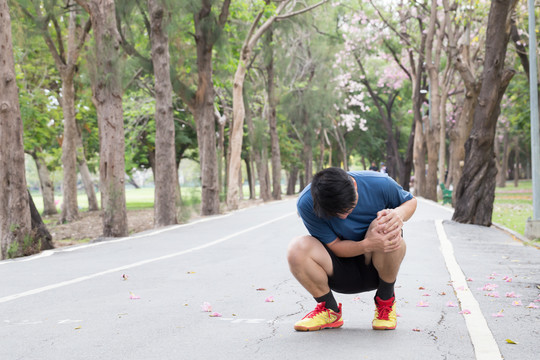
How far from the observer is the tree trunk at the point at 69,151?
88.4ft

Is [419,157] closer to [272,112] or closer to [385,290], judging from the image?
[272,112]

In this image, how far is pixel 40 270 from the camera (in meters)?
9.43

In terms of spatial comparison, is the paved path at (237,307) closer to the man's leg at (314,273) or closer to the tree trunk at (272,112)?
the man's leg at (314,273)

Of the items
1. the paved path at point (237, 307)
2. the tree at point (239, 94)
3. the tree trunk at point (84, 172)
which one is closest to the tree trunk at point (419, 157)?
the tree at point (239, 94)

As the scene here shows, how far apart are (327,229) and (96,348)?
1.77 metres

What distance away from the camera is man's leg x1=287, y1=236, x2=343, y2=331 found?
495 cm

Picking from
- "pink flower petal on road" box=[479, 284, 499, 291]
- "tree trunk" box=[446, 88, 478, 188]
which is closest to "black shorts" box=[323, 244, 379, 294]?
"pink flower petal on road" box=[479, 284, 499, 291]

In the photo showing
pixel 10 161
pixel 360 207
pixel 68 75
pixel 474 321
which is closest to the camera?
pixel 360 207

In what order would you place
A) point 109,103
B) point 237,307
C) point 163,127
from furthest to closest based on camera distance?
point 163,127 → point 109,103 → point 237,307

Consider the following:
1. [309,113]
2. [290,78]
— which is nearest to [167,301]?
[290,78]

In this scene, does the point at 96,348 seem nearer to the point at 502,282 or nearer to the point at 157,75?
the point at 502,282

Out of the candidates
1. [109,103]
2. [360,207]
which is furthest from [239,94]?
[360,207]

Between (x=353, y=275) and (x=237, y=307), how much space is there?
62.2 inches

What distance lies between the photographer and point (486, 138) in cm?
1694
